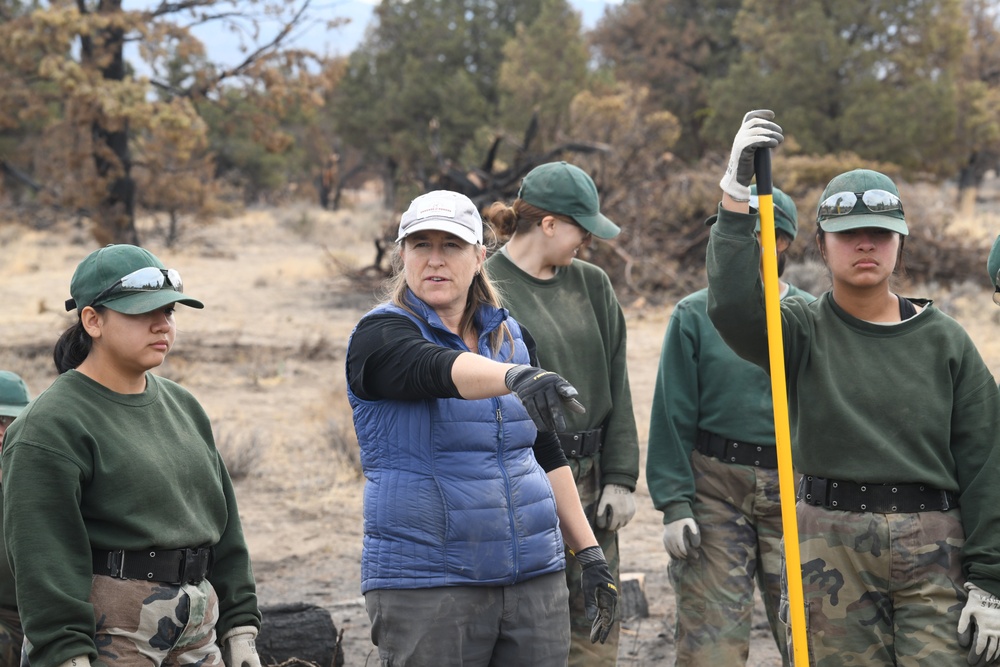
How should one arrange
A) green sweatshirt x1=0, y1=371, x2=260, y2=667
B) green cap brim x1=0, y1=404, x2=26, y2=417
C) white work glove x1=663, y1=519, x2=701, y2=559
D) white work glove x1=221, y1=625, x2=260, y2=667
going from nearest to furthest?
green sweatshirt x1=0, y1=371, x2=260, y2=667, white work glove x1=221, y1=625, x2=260, y2=667, green cap brim x1=0, y1=404, x2=26, y2=417, white work glove x1=663, y1=519, x2=701, y2=559

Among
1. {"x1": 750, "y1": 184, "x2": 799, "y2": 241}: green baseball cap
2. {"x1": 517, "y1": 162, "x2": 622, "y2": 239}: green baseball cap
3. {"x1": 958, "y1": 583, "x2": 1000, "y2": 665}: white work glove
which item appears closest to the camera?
{"x1": 958, "y1": 583, "x2": 1000, "y2": 665}: white work glove

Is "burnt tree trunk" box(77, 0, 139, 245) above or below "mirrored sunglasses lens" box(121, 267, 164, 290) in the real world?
above

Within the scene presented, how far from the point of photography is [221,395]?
12.0 m

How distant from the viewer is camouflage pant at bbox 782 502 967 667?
10.6ft

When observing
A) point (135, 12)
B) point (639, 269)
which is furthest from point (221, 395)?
point (639, 269)

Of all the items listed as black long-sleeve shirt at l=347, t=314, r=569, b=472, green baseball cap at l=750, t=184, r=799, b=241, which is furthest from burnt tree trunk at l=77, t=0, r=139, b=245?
black long-sleeve shirt at l=347, t=314, r=569, b=472

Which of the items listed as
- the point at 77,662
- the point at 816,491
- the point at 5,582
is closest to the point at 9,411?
the point at 5,582

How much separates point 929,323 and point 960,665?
988 mm

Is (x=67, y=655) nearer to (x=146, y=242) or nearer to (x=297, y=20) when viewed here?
(x=297, y=20)

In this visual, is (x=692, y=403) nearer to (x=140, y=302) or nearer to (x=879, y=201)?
(x=879, y=201)

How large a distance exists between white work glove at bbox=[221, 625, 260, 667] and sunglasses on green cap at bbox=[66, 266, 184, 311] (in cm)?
102

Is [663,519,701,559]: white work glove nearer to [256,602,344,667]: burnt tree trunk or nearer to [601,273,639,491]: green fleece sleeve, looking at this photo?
[601,273,639,491]: green fleece sleeve

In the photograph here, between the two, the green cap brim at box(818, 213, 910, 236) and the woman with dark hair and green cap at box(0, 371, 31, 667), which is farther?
the woman with dark hair and green cap at box(0, 371, 31, 667)

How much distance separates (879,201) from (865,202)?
44mm
